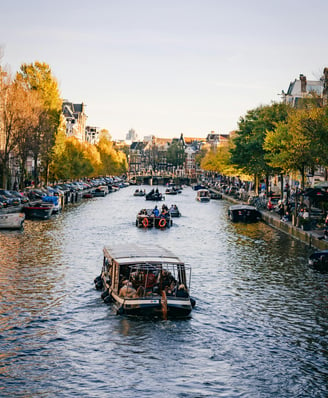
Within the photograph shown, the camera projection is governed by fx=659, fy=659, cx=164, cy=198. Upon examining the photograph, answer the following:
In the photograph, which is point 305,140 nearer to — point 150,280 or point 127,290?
point 150,280

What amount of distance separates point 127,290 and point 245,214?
156ft

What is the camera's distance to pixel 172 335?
979 inches

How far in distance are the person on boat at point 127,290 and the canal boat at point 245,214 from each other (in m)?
46.8

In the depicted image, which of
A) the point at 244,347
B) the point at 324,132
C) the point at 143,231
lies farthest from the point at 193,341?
the point at 143,231

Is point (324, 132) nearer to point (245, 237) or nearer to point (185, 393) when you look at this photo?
point (245, 237)

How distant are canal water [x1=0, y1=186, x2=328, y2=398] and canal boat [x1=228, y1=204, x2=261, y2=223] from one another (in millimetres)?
27571

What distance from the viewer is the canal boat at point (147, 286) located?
2631 centimetres

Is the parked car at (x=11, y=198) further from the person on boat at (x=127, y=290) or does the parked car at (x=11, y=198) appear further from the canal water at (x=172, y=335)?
the person on boat at (x=127, y=290)

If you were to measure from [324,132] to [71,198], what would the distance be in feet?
189

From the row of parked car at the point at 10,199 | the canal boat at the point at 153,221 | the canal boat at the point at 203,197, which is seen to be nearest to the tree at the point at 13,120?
the row of parked car at the point at 10,199

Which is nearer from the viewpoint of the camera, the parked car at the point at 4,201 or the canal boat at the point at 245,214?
the parked car at the point at 4,201

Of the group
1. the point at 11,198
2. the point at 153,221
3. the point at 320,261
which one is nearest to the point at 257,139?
the point at 153,221

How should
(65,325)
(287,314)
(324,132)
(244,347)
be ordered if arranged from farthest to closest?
1. (324,132)
2. (287,314)
3. (65,325)
4. (244,347)

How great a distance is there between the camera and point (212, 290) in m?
34.1
